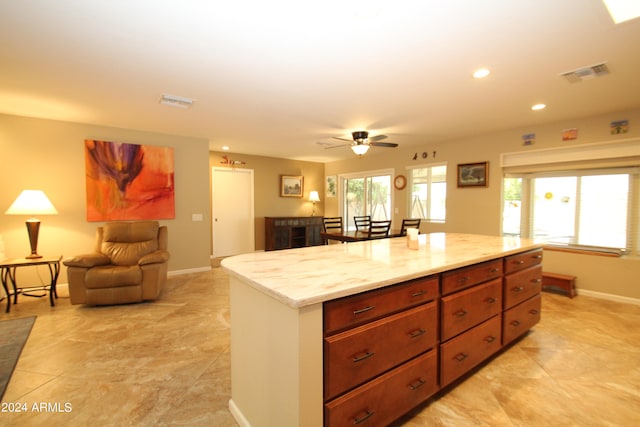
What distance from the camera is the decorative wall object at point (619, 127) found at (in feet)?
11.4

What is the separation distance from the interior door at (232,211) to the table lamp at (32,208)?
291 centimetres

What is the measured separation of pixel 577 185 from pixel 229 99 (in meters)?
4.81

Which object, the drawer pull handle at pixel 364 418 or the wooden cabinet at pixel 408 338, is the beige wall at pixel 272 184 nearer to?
the wooden cabinet at pixel 408 338

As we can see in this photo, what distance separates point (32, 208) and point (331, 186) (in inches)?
231

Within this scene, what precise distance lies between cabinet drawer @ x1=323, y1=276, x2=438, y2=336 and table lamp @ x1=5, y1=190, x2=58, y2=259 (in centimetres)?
418

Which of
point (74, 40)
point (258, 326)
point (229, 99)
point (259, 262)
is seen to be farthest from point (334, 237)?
point (74, 40)

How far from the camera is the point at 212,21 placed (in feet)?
5.90

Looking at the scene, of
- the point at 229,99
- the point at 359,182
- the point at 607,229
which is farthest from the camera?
the point at 359,182

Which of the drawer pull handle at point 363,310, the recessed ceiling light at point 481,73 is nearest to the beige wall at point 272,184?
the recessed ceiling light at point 481,73

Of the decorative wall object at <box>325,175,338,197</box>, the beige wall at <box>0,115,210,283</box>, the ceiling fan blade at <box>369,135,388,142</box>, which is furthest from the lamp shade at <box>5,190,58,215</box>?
the decorative wall object at <box>325,175,338,197</box>

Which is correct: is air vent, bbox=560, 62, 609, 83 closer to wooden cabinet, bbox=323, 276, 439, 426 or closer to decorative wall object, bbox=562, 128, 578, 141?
decorative wall object, bbox=562, 128, 578, 141

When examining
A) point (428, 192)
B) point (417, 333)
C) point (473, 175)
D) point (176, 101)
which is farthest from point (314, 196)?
point (417, 333)

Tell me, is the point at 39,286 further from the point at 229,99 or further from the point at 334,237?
the point at 334,237

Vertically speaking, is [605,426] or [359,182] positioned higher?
[359,182]
